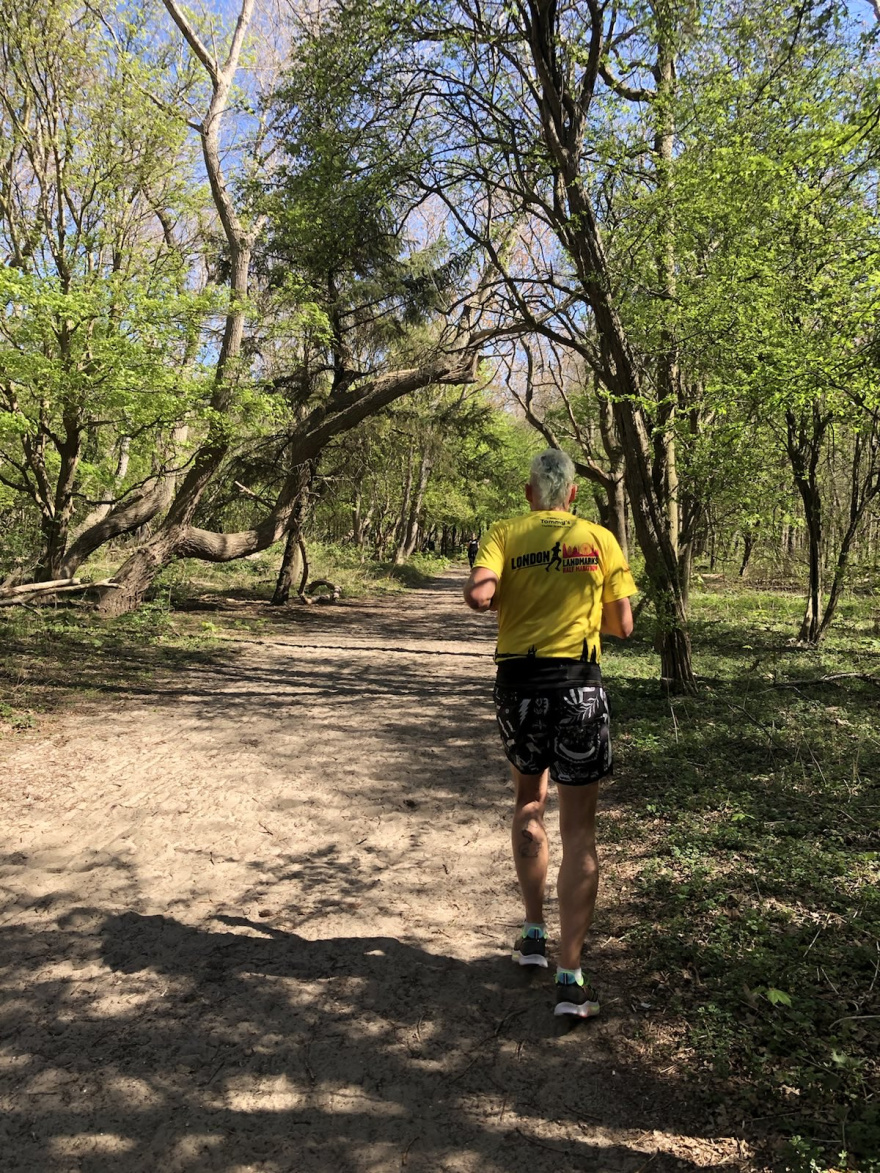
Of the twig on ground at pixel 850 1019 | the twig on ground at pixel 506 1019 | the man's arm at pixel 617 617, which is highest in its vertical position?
the man's arm at pixel 617 617

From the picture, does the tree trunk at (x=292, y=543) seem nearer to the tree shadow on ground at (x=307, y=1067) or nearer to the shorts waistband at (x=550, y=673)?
the tree shadow on ground at (x=307, y=1067)

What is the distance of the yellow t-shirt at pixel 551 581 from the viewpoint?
2.68 metres

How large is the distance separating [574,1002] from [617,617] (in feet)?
4.90

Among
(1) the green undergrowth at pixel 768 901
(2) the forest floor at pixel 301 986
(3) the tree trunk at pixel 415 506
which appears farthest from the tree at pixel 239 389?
(3) the tree trunk at pixel 415 506

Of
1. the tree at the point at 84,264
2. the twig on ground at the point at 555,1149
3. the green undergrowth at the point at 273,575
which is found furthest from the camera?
the green undergrowth at the point at 273,575

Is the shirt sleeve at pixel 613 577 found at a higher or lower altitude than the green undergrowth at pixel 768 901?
higher

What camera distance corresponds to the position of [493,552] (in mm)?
2734

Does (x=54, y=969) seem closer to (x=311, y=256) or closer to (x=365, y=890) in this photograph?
(x=365, y=890)

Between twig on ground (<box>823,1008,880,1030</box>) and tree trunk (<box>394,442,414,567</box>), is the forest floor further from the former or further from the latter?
tree trunk (<box>394,442,414,567</box>)

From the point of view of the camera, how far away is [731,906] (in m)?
3.36

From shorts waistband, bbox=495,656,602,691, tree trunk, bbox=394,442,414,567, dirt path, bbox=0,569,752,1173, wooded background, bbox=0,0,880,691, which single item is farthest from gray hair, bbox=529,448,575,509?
tree trunk, bbox=394,442,414,567

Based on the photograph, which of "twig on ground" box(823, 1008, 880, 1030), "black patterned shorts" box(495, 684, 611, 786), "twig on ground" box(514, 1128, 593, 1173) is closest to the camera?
"twig on ground" box(514, 1128, 593, 1173)

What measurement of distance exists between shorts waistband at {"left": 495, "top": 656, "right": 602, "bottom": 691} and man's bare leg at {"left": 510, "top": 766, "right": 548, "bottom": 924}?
0.37 meters

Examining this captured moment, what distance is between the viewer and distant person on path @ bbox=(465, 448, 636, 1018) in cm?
260
